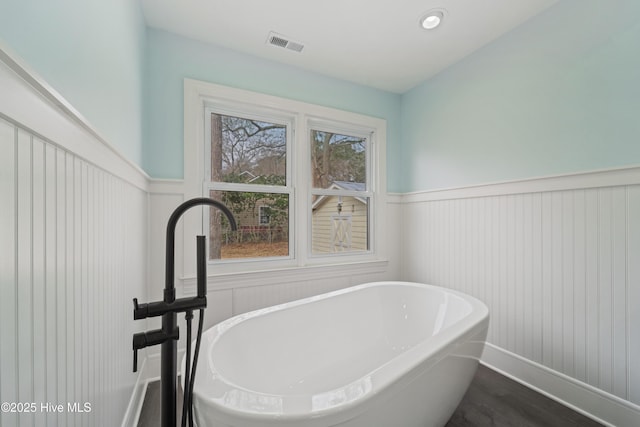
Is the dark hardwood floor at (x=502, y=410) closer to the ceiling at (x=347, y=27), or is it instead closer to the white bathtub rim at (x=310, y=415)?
the white bathtub rim at (x=310, y=415)

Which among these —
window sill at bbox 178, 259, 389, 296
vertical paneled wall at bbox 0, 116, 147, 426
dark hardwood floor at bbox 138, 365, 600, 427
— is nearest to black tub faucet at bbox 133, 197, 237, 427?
vertical paneled wall at bbox 0, 116, 147, 426

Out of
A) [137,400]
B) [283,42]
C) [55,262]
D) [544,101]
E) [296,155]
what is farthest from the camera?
[296,155]

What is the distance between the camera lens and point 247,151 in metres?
2.33

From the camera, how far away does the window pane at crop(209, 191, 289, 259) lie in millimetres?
2205

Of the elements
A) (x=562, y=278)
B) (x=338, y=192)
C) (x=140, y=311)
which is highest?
(x=338, y=192)

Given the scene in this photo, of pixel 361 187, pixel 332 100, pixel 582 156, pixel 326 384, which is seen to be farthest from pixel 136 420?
pixel 582 156

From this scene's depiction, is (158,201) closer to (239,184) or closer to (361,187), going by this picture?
(239,184)

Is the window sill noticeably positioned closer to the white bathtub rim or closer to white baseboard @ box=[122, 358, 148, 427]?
white baseboard @ box=[122, 358, 148, 427]

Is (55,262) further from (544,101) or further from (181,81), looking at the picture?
(544,101)

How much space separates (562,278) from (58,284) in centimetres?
240

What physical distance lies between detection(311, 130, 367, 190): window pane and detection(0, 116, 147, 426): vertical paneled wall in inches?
66.1

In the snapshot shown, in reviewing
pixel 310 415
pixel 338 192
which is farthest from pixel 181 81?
pixel 310 415

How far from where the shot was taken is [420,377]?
1086mm

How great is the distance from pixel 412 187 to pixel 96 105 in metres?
2.55
